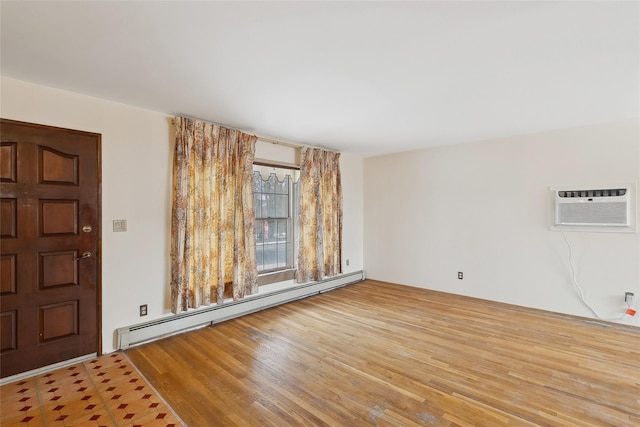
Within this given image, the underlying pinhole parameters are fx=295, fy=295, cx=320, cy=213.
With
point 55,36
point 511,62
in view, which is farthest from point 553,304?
point 55,36

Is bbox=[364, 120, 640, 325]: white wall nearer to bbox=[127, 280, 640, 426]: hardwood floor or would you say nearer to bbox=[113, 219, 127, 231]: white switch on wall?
bbox=[127, 280, 640, 426]: hardwood floor

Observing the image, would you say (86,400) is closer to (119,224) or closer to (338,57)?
(119,224)

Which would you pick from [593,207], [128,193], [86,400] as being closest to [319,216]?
[128,193]

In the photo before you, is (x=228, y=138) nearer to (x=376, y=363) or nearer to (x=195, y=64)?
(x=195, y=64)

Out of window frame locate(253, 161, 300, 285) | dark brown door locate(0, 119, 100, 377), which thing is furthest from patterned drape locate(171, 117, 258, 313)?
dark brown door locate(0, 119, 100, 377)

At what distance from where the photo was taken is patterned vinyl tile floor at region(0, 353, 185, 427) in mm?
1923

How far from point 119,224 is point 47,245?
0.55 meters

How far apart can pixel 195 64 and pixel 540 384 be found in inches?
140

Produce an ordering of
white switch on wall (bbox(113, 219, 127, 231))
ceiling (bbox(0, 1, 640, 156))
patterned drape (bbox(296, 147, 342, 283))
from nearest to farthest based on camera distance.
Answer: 1. ceiling (bbox(0, 1, 640, 156))
2. white switch on wall (bbox(113, 219, 127, 231))
3. patterned drape (bbox(296, 147, 342, 283))

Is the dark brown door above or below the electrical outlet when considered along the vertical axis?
above

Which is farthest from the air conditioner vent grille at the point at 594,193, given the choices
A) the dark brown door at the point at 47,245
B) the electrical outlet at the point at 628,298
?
the dark brown door at the point at 47,245

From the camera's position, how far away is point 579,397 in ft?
6.98

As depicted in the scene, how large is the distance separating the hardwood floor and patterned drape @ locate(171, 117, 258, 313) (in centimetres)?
47

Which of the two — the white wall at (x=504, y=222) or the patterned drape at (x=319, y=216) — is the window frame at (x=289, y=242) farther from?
the white wall at (x=504, y=222)
